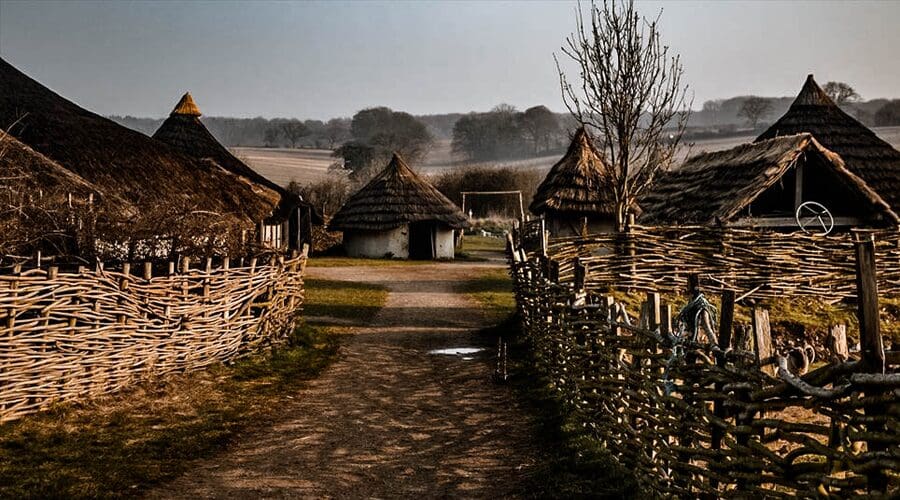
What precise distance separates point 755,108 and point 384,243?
86094 millimetres

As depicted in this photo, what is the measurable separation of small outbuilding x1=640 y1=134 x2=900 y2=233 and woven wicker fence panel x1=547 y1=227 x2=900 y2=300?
827 mm

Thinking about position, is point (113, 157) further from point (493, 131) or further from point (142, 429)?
point (493, 131)

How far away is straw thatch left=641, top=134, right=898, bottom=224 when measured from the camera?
17172 mm

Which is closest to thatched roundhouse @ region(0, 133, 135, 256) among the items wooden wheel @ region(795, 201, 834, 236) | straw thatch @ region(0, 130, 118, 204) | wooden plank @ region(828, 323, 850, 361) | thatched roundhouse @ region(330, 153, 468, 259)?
straw thatch @ region(0, 130, 118, 204)

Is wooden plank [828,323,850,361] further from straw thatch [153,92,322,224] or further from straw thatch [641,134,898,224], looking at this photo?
straw thatch [153,92,322,224]

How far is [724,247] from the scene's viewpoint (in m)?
16.2

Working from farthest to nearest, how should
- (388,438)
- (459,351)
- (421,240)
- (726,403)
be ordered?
1. (421,240)
2. (459,351)
3. (388,438)
4. (726,403)

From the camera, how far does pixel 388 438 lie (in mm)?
7852

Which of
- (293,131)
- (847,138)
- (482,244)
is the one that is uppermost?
(293,131)

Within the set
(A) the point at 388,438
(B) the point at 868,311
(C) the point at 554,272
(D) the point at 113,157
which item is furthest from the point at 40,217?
(B) the point at 868,311

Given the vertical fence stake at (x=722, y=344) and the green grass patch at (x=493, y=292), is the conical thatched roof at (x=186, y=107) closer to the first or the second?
the green grass patch at (x=493, y=292)

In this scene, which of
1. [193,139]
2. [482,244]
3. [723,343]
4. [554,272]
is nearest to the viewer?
[723,343]

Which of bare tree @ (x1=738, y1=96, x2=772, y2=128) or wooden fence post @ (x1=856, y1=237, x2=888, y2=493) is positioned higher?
bare tree @ (x1=738, y1=96, x2=772, y2=128)

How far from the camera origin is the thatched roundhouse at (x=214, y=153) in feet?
89.4
